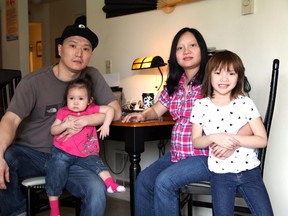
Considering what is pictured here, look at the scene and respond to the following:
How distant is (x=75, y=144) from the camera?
1764 millimetres

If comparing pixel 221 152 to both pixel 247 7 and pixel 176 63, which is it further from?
pixel 247 7

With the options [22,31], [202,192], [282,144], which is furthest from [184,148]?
[22,31]

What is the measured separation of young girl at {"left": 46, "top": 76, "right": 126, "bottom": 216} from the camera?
1.70 meters

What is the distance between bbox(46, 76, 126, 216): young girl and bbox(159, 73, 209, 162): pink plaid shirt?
13.5 inches

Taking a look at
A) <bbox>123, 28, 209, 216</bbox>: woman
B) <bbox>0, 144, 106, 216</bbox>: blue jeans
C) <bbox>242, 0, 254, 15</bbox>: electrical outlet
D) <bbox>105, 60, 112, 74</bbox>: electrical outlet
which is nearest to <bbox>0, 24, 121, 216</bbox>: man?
<bbox>0, 144, 106, 216</bbox>: blue jeans

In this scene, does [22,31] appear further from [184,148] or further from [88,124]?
[184,148]

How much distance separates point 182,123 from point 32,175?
2.80ft

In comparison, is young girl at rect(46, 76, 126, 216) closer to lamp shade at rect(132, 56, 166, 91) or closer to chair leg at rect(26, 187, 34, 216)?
chair leg at rect(26, 187, 34, 216)

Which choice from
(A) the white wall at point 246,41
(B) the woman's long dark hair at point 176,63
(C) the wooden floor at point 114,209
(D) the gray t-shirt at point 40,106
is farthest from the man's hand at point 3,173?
(A) the white wall at point 246,41

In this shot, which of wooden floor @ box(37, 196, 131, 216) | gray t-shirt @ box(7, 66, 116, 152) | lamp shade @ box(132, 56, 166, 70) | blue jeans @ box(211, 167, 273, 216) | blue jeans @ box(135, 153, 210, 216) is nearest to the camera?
blue jeans @ box(211, 167, 273, 216)

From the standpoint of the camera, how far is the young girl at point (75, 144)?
1.70 m

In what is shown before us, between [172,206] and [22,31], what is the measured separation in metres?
3.77

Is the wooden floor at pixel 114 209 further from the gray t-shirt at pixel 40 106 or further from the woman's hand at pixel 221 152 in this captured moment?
the woman's hand at pixel 221 152

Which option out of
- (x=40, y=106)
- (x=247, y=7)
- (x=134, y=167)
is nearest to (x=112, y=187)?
(x=134, y=167)
